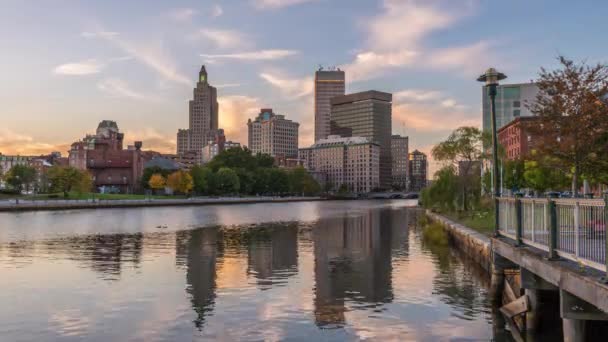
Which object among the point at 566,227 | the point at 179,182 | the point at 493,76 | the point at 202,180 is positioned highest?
the point at 493,76

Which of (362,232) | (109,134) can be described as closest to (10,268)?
(362,232)

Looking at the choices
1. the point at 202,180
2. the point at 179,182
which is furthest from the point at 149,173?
the point at 202,180

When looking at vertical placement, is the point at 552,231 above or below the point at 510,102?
below

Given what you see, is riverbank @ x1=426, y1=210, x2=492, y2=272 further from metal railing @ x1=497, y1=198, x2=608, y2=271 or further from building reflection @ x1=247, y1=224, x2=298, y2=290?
building reflection @ x1=247, y1=224, x2=298, y2=290

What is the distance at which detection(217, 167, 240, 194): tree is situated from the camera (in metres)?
182

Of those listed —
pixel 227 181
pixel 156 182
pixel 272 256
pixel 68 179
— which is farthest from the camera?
pixel 227 181

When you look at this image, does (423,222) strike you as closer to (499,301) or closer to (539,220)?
(499,301)

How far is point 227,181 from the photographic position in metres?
184

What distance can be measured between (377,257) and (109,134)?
180m

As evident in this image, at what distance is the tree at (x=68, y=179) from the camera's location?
439ft

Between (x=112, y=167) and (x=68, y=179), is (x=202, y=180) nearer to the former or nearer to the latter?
(x=112, y=167)

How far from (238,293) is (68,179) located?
404 feet

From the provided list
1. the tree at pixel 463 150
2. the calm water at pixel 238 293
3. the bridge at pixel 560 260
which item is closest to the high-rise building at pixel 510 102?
the tree at pixel 463 150

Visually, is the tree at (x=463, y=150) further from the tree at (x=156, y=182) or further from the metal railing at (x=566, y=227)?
the tree at (x=156, y=182)
